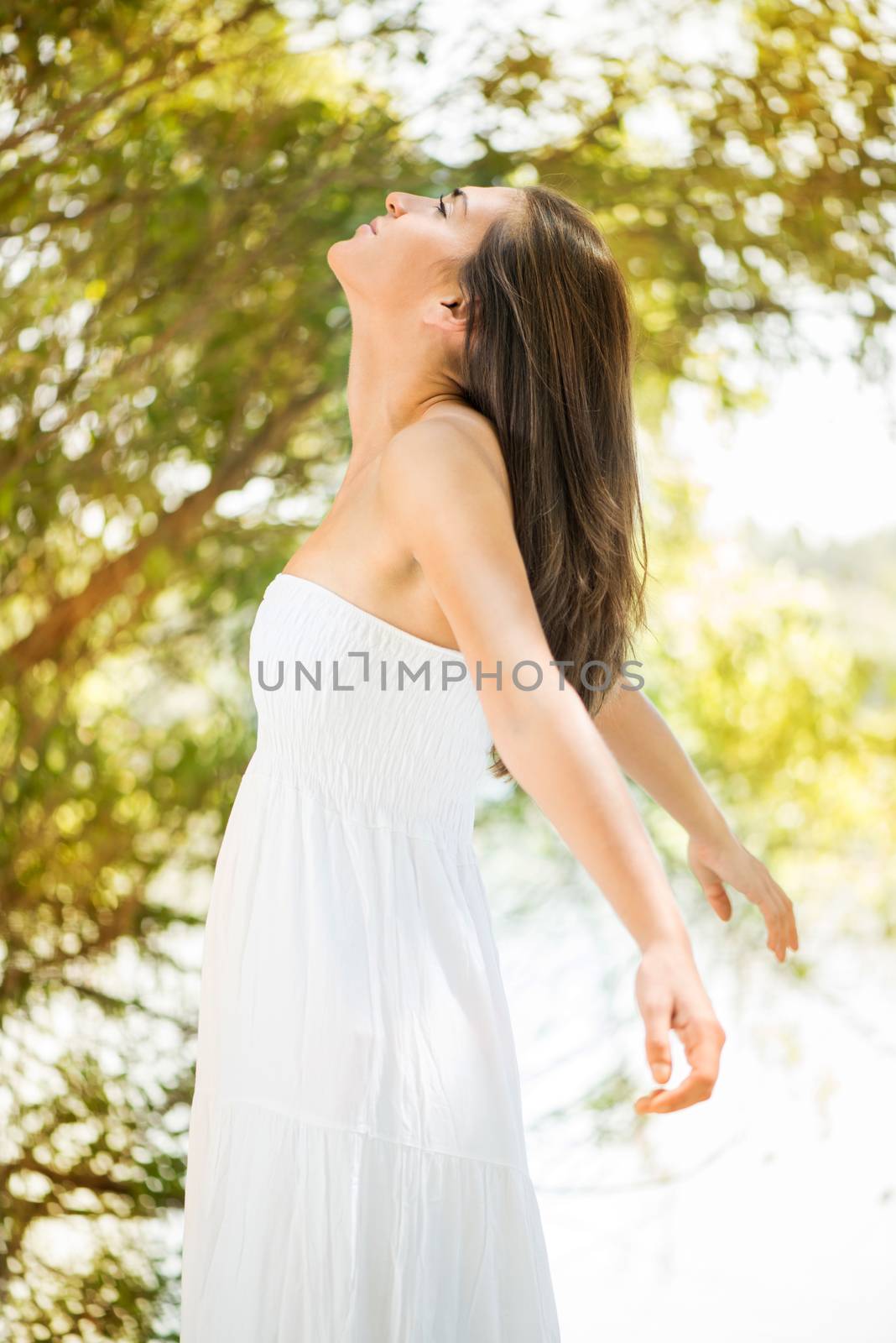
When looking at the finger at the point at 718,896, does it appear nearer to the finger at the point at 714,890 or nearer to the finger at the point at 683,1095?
the finger at the point at 714,890

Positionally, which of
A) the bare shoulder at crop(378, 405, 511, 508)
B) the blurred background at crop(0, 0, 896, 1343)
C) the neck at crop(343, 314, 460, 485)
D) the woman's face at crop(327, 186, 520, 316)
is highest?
the woman's face at crop(327, 186, 520, 316)

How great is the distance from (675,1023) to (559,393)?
1.74 ft

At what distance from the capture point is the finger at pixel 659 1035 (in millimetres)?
700

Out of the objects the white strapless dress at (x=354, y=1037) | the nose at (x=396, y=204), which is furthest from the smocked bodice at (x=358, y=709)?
the nose at (x=396, y=204)

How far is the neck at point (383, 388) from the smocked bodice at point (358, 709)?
0.52 feet

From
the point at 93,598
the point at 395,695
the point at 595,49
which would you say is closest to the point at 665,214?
the point at 595,49

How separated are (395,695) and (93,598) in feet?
4.37

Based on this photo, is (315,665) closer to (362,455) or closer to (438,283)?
(362,455)

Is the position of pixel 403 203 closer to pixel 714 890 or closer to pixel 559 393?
pixel 559 393

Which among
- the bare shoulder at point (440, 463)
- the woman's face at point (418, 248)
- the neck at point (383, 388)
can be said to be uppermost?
the woman's face at point (418, 248)

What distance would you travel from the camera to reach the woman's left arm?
120 cm

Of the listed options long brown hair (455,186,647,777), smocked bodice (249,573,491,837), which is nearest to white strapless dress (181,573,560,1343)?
smocked bodice (249,573,491,837)

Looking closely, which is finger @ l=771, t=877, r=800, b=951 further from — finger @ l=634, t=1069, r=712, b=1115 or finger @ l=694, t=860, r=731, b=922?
finger @ l=634, t=1069, r=712, b=1115

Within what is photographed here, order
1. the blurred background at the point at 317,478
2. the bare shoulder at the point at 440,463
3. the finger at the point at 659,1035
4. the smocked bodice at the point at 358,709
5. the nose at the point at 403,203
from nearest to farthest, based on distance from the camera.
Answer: the finger at the point at 659,1035, the bare shoulder at the point at 440,463, the smocked bodice at the point at 358,709, the nose at the point at 403,203, the blurred background at the point at 317,478
